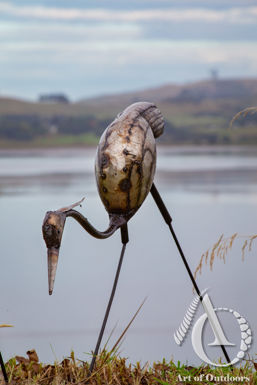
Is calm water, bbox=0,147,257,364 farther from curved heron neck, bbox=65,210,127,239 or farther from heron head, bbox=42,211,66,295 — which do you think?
heron head, bbox=42,211,66,295

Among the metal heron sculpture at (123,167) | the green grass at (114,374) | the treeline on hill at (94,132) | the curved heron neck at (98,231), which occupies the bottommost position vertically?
the green grass at (114,374)

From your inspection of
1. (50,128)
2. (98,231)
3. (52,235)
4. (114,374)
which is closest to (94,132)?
(50,128)

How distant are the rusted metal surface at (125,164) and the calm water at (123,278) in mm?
840

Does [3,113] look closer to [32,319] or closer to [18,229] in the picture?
[18,229]

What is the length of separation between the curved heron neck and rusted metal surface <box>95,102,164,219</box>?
28 millimetres

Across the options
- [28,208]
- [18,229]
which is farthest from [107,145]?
[28,208]

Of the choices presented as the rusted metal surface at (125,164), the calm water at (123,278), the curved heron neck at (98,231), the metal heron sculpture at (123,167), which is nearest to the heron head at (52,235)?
the curved heron neck at (98,231)

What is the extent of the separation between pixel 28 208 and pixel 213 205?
2437 millimetres

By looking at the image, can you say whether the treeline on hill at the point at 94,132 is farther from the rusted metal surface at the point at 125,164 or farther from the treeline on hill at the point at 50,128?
the rusted metal surface at the point at 125,164

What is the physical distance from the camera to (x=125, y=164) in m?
2.70

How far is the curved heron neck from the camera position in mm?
2473

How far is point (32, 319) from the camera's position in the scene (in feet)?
14.2

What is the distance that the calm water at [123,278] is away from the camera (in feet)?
13.0

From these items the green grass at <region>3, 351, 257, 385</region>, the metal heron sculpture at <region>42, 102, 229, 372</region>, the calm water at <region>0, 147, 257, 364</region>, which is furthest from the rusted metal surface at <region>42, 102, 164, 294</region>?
the calm water at <region>0, 147, 257, 364</region>
